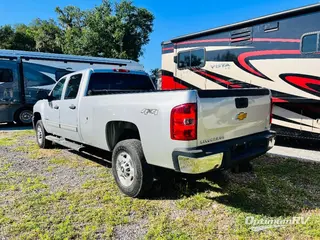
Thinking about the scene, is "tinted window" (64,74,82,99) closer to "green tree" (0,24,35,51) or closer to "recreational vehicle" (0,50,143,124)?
"recreational vehicle" (0,50,143,124)

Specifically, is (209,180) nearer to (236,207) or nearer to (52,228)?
(236,207)

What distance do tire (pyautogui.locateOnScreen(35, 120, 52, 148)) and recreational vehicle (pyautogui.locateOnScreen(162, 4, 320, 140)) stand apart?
14.3ft

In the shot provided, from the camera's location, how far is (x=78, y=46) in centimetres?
2397

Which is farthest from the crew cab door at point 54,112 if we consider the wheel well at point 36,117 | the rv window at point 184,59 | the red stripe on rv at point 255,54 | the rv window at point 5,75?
the rv window at point 5,75

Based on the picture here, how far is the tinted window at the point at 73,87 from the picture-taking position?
495 cm

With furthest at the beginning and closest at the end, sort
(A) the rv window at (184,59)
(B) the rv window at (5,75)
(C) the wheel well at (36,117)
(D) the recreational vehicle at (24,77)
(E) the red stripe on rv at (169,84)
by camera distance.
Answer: (D) the recreational vehicle at (24,77), (B) the rv window at (5,75), (E) the red stripe on rv at (169,84), (A) the rv window at (184,59), (C) the wheel well at (36,117)

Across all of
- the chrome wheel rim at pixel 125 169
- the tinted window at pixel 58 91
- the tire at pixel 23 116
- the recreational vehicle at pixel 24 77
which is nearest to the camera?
the chrome wheel rim at pixel 125 169

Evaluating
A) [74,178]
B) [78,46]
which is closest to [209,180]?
[74,178]

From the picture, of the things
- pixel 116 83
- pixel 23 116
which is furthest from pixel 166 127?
pixel 23 116

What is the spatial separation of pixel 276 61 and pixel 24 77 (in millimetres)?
9739

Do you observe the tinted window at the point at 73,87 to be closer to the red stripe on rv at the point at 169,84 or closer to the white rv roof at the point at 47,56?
the red stripe on rv at the point at 169,84

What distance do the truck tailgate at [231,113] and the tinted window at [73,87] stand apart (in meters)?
2.88

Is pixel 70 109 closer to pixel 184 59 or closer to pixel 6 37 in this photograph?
pixel 184 59

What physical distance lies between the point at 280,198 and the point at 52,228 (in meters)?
2.90
